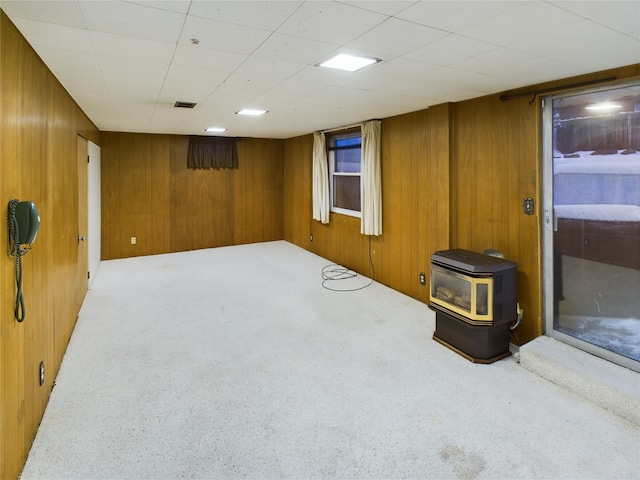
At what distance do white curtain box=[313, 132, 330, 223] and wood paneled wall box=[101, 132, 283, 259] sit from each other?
5.87 ft

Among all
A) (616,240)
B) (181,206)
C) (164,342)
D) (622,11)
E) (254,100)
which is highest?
(254,100)

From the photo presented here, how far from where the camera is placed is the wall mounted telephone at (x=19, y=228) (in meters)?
1.82

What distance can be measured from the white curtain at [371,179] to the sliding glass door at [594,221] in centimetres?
225

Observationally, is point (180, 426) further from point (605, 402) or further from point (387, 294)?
point (387, 294)

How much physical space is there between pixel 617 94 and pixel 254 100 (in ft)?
10.0

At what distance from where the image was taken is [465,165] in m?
3.95

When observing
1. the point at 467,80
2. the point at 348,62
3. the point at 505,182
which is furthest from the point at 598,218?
the point at 348,62

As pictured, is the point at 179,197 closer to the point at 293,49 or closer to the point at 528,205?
the point at 293,49

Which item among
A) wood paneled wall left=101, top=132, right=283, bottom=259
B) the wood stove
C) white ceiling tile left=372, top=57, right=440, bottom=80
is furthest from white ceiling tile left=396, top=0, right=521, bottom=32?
wood paneled wall left=101, top=132, right=283, bottom=259

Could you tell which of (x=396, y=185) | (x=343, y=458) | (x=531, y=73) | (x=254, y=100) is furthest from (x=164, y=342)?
(x=531, y=73)

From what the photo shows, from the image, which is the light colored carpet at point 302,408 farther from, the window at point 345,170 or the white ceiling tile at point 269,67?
the window at point 345,170

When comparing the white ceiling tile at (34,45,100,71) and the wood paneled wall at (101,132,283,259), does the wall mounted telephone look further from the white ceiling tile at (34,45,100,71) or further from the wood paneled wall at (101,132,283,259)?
the wood paneled wall at (101,132,283,259)

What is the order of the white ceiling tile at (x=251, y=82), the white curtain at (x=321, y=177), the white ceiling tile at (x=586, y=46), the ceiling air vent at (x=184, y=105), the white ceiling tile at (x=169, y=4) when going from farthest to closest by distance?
the white curtain at (x=321, y=177) < the ceiling air vent at (x=184, y=105) < the white ceiling tile at (x=251, y=82) < the white ceiling tile at (x=586, y=46) < the white ceiling tile at (x=169, y=4)

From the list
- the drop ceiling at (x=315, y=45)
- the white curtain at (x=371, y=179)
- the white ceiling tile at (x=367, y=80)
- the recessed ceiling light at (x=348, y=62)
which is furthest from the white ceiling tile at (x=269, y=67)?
the white curtain at (x=371, y=179)
